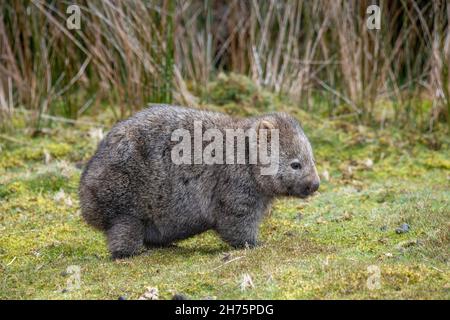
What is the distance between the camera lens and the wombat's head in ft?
24.8

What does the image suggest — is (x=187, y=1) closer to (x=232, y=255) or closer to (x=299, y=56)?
(x=299, y=56)

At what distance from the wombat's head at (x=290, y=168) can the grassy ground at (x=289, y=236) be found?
45cm

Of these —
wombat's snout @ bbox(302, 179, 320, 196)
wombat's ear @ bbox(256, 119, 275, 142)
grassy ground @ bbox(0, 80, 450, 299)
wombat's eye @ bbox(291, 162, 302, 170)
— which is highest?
wombat's ear @ bbox(256, 119, 275, 142)

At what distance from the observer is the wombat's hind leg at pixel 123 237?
281 inches

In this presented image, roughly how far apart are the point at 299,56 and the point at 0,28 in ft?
15.2

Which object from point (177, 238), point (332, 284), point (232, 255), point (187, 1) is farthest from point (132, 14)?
point (332, 284)

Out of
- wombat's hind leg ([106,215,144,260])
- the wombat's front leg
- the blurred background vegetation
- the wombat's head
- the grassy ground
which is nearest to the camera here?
the grassy ground

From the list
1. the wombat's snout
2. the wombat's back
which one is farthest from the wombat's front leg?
the wombat's snout

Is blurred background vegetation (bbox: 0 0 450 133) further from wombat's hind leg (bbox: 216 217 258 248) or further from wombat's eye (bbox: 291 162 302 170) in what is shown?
wombat's hind leg (bbox: 216 217 258 248)

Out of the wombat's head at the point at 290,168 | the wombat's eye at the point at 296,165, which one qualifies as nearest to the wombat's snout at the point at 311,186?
the wombat's head at the point at 290,168

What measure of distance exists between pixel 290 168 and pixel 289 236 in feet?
2.10

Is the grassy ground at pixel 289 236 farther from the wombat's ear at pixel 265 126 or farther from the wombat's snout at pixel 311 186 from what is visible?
the wombat's ear at pixel 265 126

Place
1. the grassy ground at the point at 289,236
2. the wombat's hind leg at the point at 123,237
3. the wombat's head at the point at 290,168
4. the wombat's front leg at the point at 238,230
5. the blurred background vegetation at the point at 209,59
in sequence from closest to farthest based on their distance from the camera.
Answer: the grassy ground at the point at 289,236
the wombat's hind leg at the point at 123,237
the wombat's front leg at the point at 238,230
the wombat's head at the point at 290,168
the blurred background vegetation at the point at 209,59

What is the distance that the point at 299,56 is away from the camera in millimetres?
12992
